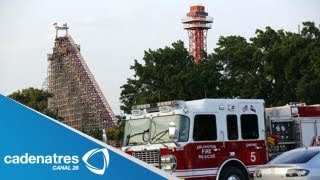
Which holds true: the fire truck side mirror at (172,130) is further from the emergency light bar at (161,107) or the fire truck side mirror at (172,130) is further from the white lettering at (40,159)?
the white lettering at (40,159)

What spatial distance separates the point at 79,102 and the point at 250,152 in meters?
69.5

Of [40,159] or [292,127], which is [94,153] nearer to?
[40,159]

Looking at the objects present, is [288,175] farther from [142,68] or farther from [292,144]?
[142,68]

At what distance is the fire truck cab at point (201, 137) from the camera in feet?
42.5

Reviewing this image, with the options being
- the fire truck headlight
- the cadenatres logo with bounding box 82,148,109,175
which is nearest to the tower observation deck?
the fire truck headlight

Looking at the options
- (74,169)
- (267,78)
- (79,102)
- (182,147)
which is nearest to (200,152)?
(182,147)

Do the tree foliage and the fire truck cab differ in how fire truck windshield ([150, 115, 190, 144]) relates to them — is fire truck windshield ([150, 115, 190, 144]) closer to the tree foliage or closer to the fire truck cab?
the fire truck cab

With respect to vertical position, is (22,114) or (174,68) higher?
(174,68)

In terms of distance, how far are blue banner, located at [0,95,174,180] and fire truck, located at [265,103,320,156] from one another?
1035 cm

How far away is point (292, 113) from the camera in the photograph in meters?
15.3

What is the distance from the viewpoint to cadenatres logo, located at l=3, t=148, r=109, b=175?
5.00 metres

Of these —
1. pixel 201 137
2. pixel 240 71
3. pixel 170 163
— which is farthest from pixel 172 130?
pixel 240 71

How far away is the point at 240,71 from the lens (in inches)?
1374

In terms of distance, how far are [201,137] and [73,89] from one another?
7085 cm
